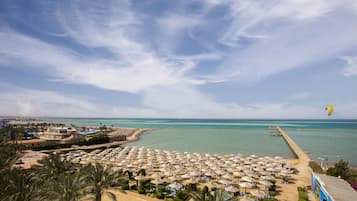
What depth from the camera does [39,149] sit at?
4097 cm

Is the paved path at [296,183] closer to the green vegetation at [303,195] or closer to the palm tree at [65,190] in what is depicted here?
the green vegetation at [303,195]

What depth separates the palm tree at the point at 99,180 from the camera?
1491 centimetres

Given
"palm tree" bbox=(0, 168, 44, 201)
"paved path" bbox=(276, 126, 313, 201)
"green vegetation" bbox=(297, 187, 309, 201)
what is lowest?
"paved path" bbox=(276, 126, 313, 201)

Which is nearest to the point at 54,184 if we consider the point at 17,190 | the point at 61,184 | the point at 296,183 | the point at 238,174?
the point at 61,184

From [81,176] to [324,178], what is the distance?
18.2 m

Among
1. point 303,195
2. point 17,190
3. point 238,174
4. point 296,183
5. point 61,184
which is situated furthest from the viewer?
point 238,174

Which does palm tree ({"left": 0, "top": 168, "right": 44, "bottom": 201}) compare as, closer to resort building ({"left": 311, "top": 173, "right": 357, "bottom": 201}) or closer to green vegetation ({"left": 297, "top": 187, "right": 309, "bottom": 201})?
resort building ({"left": 311, "top": 173, "right": 357, "bottom": 201})

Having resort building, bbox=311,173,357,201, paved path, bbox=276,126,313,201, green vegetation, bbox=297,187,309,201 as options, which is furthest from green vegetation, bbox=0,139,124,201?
paved path, bbox=276,126,313,201

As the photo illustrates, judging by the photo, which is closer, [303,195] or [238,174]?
[303,195]

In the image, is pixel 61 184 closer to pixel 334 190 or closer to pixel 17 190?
pixel 17 190

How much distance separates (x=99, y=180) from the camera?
15.2 m

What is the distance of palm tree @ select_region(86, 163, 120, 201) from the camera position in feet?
48.9

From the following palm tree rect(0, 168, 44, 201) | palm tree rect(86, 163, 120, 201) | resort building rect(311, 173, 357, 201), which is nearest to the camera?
palm tree rect(0, 168, 44, 201)

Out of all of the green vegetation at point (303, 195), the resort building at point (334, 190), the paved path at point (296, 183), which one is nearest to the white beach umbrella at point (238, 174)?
the paved path at point (296, 183)
